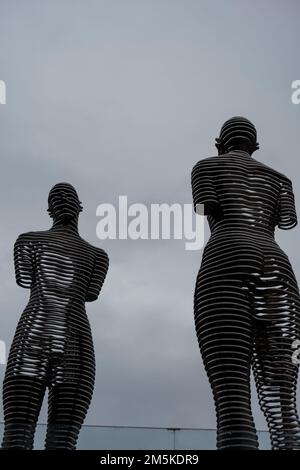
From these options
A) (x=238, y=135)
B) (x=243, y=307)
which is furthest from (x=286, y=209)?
(x=243, y=307)

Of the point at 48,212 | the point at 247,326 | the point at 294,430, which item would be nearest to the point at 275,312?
the point at 247,326

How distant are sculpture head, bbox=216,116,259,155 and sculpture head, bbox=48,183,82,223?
2151 mm

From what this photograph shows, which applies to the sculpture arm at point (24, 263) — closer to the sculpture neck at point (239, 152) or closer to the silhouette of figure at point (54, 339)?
the silhouette of figure at point (54, 339)

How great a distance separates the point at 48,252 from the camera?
839 cm

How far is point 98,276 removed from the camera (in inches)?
348

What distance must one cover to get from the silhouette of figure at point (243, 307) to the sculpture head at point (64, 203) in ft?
7.51

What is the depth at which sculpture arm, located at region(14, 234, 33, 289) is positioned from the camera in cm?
845

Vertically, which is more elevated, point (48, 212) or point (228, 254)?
point (48, 212)

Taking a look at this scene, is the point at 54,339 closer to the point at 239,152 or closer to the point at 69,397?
the point at 69,397

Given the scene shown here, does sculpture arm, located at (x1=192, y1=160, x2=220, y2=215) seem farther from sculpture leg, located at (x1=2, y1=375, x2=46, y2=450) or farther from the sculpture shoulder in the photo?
sculpture leg, located at (x1=2, y1=375, x2=46, y2=450)

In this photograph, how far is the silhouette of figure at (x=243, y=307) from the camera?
6.28 metres

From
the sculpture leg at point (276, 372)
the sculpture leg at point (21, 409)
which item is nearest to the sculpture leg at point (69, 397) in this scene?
the sculpture leg at point (21, 409)
